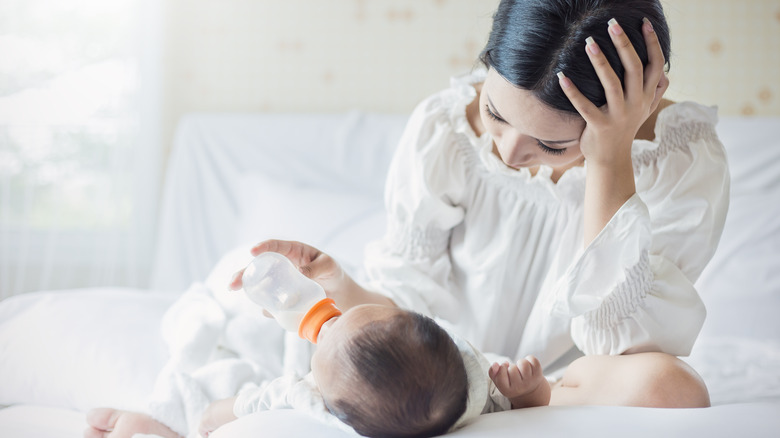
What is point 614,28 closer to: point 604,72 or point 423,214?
point 604,72

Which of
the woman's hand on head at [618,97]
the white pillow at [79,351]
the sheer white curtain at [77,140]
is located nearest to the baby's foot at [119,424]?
the white pillow at [79,351]

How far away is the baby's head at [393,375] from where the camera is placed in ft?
2.20

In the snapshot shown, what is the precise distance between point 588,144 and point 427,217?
0.33 m

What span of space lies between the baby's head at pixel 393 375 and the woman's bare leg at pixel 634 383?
0.27 metres

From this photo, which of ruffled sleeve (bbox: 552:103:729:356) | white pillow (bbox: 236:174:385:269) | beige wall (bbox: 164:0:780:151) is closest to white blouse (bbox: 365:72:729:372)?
ruffled sleeve (bbox: 552:103:729:356)

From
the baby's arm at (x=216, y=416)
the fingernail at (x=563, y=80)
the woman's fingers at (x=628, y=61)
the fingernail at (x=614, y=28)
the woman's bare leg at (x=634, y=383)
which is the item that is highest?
the fingernail at (x=614, y=28)

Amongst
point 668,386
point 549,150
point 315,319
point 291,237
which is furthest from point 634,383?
point 291,237

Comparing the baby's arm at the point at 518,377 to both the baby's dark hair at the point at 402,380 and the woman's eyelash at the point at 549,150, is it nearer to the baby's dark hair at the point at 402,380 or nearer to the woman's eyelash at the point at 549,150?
the baby's dark hair at the point at 402,380

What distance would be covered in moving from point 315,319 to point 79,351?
0.58 meters

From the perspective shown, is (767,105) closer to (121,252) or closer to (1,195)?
(121,252)

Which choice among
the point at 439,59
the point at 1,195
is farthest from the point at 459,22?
the point at 1,195

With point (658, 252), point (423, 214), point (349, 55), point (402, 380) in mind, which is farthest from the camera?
point (349, 55)

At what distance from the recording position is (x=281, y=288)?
87 cm

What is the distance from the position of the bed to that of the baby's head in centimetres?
4
